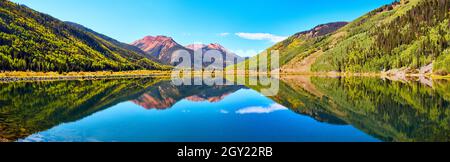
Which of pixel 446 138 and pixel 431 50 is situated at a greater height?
pixel 431 50

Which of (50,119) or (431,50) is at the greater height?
(431,50)

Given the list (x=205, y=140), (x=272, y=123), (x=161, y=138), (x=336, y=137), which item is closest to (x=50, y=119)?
(x=161, y=138)

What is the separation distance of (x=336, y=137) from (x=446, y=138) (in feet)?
25.0

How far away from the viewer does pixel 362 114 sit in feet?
127

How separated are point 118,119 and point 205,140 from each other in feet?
53.4

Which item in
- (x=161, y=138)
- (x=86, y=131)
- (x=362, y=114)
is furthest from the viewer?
(x=362, y=114)
